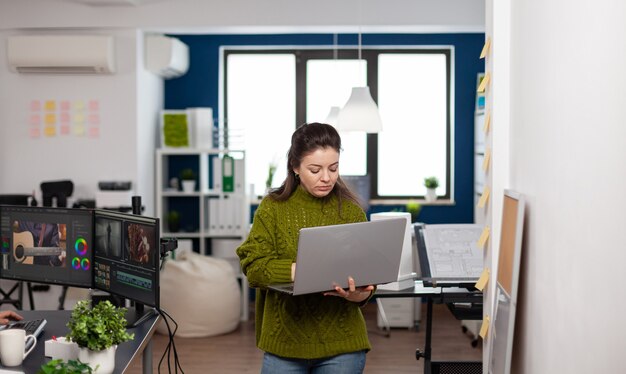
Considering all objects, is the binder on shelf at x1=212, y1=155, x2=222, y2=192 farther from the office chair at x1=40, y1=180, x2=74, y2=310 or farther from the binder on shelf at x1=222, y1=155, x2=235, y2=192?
the office chair at x1=40, y1=180, x2=74, y2=310

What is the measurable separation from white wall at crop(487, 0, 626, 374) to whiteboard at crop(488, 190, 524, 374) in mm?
47

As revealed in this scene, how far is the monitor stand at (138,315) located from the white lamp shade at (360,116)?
2.10 meters

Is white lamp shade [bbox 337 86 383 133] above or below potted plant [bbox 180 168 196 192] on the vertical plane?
above

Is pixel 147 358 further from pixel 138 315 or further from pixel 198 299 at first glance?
pixel 198 299

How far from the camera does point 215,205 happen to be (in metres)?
6.92

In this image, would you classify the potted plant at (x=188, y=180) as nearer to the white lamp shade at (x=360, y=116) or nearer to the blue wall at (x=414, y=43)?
the blue wall at (x=414, y=43)

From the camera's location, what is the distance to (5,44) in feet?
21.2

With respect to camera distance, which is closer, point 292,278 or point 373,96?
point 292,278

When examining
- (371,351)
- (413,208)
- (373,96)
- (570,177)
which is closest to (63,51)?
(373,96)

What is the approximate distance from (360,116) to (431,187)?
8.13 ft

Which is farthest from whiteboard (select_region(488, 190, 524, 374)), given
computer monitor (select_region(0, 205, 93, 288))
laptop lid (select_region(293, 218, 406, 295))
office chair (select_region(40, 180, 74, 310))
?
office chair (select_region(40, 180, 74, 310))

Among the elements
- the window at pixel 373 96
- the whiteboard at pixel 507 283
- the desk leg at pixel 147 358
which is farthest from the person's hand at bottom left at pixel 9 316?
the window at pixel 373 96

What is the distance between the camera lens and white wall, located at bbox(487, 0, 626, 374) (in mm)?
1623

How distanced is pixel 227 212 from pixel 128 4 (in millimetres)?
1845
